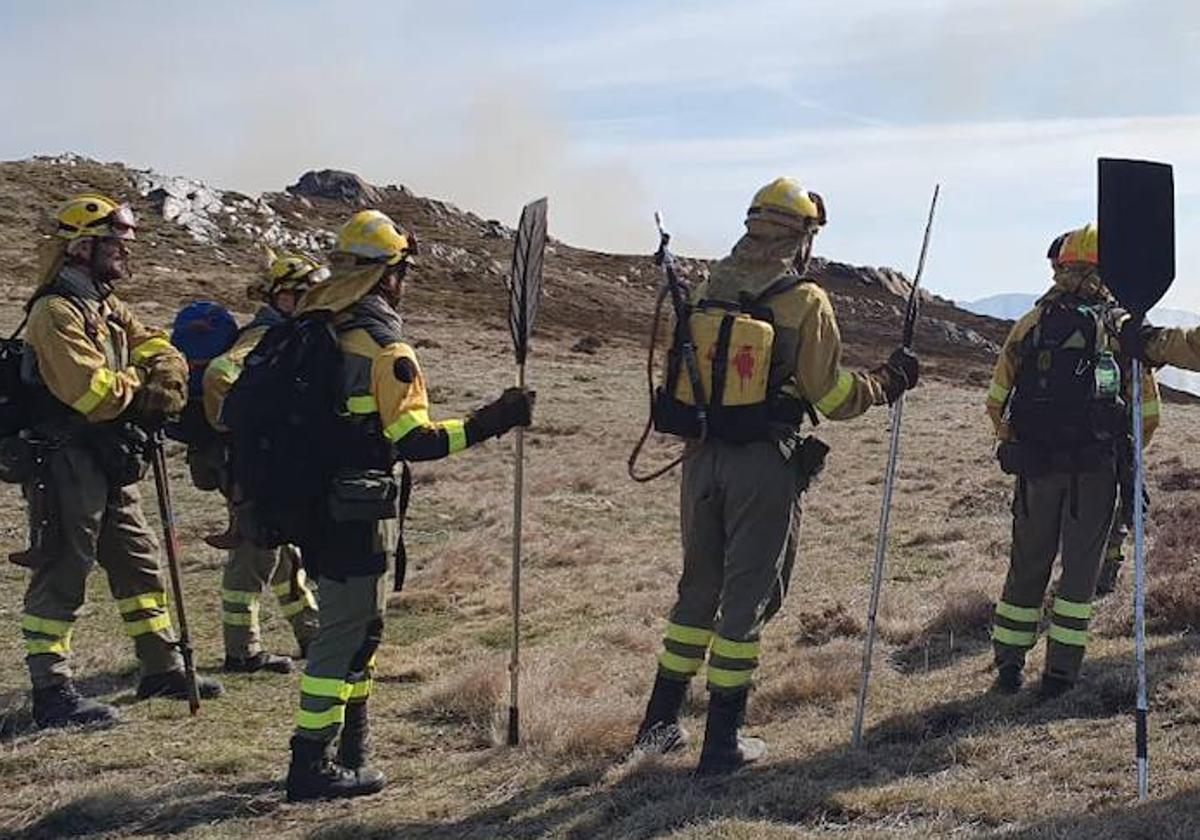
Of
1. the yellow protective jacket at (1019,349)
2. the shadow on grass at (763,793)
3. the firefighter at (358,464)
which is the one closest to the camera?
the shadow on grass at (763,793)

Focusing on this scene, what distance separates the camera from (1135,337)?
5.65 meters

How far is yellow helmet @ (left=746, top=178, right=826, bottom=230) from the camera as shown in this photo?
558 centimetres

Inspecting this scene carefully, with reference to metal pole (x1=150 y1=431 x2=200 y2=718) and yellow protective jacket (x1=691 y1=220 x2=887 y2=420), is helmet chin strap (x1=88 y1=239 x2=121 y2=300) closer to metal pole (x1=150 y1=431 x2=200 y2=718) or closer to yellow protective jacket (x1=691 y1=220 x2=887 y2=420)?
metal pole (x1=150 y1=431 x2=200 y2=718)

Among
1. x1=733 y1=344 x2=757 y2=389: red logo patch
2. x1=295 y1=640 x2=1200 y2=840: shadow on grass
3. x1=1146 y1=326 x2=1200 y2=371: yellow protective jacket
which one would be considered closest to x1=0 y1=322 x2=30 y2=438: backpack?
x1=295 y1=640 x2=1200 y2=840: shadow on grass

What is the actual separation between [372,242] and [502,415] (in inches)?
37.1

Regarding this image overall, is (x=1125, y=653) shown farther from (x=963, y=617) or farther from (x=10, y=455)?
(x=10, y=455)

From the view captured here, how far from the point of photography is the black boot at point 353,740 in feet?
18.9

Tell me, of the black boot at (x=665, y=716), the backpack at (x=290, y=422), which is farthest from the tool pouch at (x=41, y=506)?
the black boot at (x=665, y=716)

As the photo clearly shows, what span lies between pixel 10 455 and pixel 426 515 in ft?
26.7

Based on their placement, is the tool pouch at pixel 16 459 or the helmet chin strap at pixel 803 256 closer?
the helmet chin strap at pixel 803 256

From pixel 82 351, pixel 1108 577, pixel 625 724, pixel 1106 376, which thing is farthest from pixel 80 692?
pixel 1108 577

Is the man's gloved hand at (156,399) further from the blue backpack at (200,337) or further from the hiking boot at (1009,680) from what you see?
the hiking boot at (1009,680)

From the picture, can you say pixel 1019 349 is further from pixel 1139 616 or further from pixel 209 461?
pixel 209 461

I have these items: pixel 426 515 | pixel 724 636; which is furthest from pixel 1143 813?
pixel 426 515
